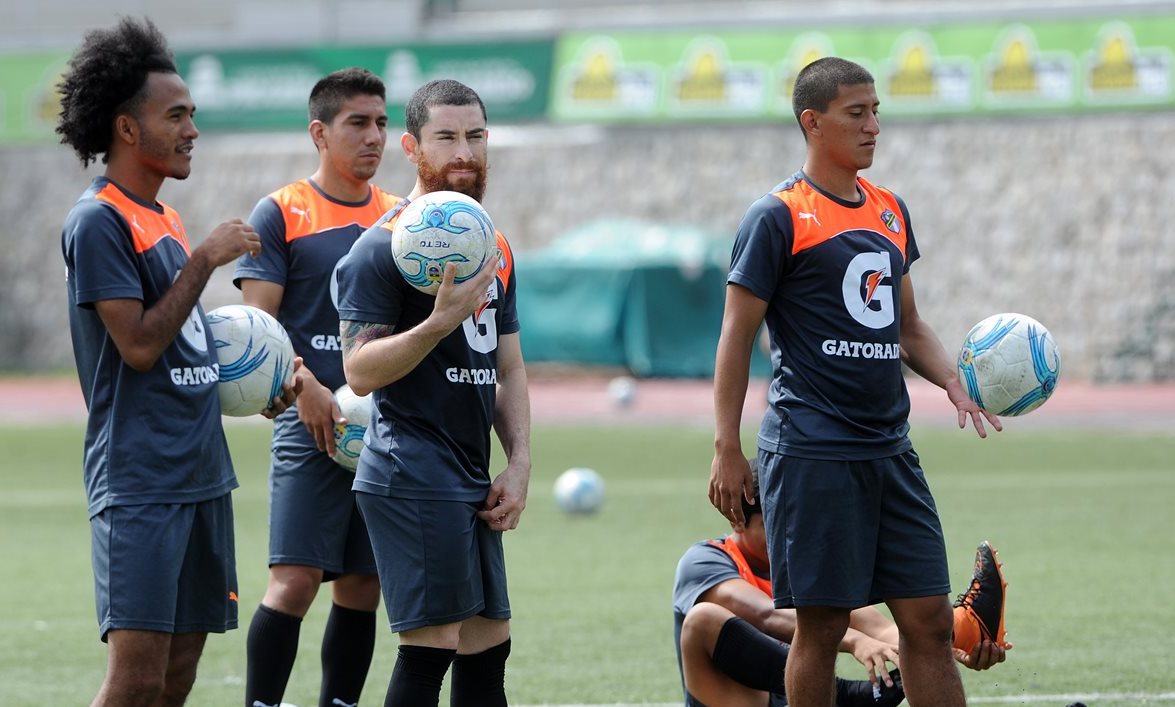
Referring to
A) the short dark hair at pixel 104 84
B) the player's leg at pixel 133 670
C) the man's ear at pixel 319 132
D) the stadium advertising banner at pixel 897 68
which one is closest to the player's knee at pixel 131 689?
the player's leg at pixel 133 670

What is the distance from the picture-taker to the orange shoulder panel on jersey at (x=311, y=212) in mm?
6258

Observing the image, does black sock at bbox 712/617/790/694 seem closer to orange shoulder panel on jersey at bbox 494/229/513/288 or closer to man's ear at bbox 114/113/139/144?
orange shoulder panel on jersey at bbox 494/229/513/288

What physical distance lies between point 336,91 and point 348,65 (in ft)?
81.8

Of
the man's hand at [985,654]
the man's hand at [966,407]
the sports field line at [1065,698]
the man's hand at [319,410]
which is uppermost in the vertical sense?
the man's hand at [966,407]

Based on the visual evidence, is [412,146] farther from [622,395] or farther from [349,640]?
[622,395]

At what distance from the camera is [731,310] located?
5.21 meters

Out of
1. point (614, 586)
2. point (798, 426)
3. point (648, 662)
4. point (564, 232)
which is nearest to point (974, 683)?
point (648, 662)

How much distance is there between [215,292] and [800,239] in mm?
25313

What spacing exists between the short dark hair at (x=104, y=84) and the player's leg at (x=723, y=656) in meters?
2.52

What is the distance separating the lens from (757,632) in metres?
5.70

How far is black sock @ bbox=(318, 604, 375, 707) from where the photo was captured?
6.08 m

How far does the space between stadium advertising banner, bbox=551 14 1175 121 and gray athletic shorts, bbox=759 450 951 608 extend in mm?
21398

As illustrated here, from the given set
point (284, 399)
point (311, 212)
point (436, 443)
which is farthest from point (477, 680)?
point (311, 212)

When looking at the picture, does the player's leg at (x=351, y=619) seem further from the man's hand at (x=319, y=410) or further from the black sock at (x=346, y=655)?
the man's hand at (x=319, y=410)
